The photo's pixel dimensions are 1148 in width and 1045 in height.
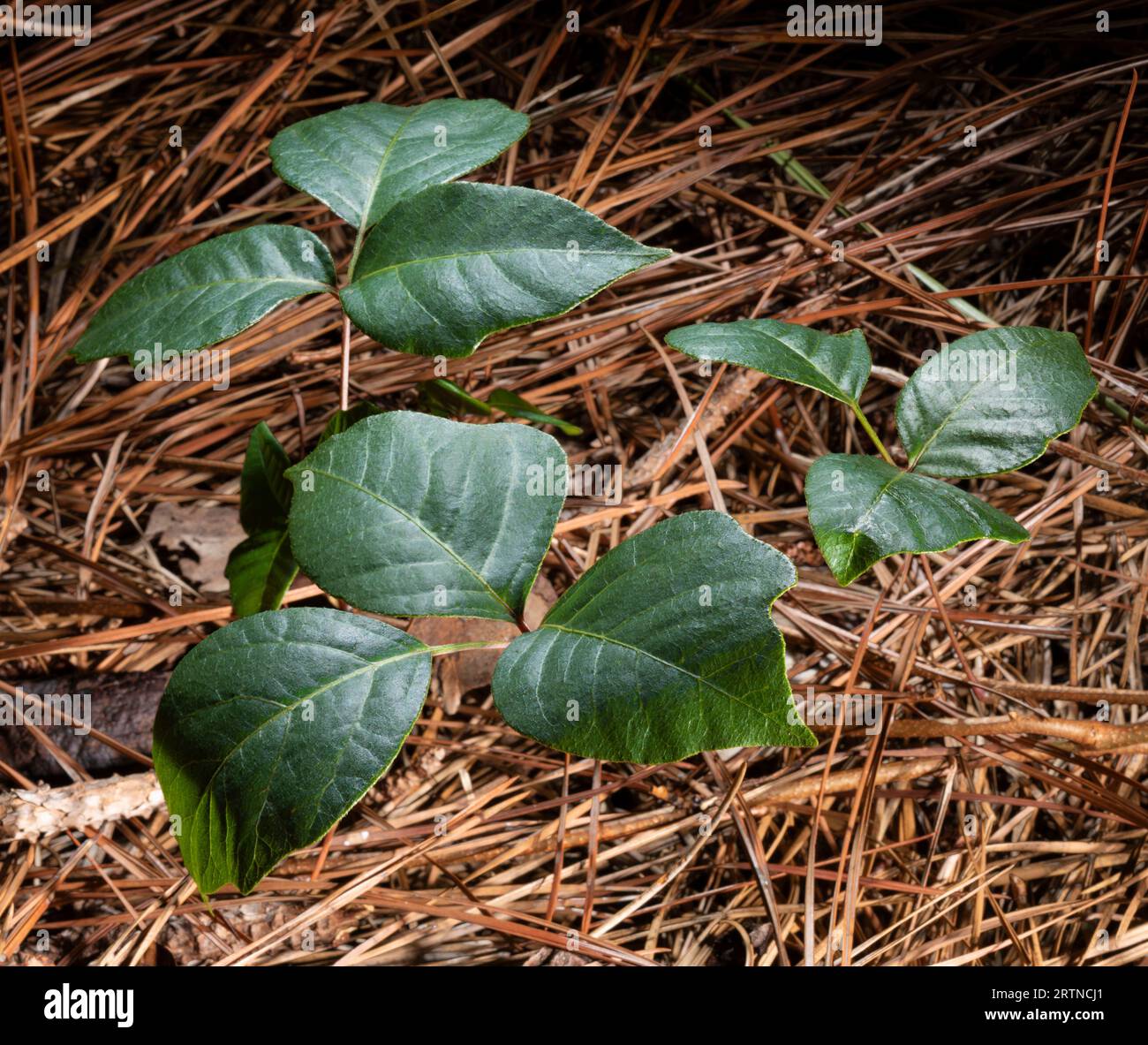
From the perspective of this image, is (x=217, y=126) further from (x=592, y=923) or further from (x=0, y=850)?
(x=592, y=923)

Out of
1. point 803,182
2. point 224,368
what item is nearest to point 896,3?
point 803,182

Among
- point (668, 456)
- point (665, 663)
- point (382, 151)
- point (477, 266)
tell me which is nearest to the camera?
point (665, 663)

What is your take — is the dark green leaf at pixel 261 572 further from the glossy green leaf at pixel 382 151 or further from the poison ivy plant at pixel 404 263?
the glossy green leaf at pixel 382 151

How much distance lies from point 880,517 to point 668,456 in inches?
20.8

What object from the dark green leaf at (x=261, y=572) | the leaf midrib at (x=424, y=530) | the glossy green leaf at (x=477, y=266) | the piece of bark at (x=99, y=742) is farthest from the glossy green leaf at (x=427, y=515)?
the piece of bark at (x=99, y=742)

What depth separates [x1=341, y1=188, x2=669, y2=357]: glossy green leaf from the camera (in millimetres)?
795

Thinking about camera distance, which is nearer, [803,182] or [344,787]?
[344,787]

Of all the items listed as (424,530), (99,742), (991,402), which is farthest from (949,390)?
(99,742)

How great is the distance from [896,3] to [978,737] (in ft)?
4.31

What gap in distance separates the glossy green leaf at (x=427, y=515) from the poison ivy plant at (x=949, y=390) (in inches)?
8.8

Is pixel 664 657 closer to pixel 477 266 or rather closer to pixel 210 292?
pixel 477 266

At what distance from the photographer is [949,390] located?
0.91 meters

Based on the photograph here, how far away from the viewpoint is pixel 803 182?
152cm
